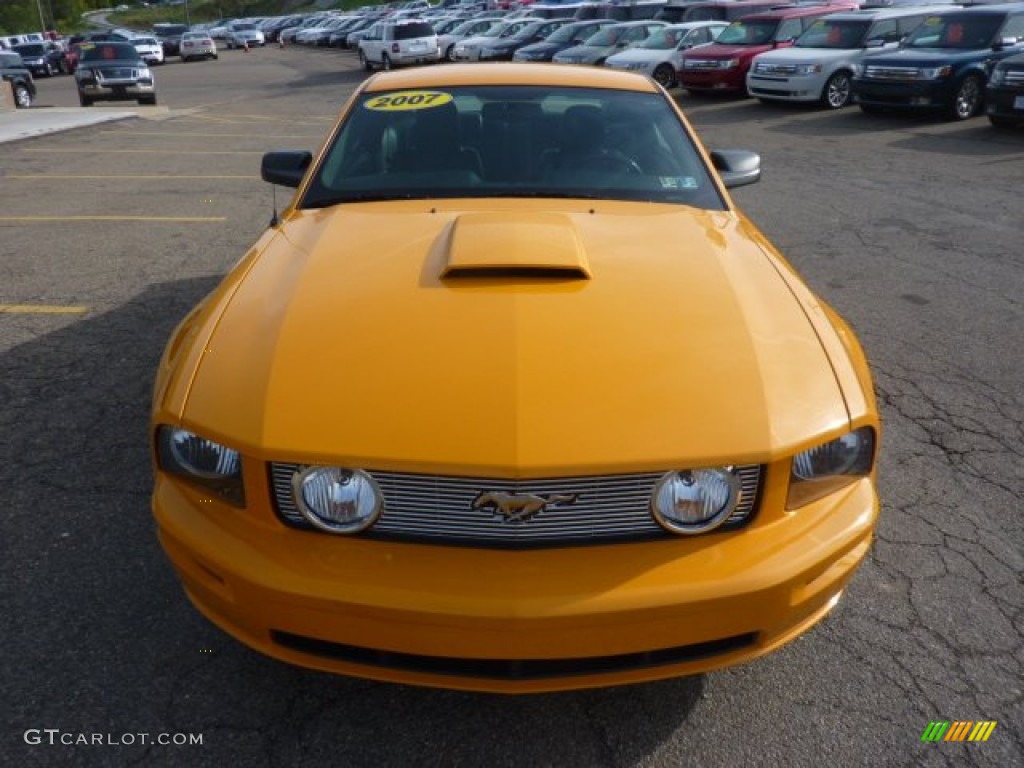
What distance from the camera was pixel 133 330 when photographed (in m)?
5.18

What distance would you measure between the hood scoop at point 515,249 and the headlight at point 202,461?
2.80 ft

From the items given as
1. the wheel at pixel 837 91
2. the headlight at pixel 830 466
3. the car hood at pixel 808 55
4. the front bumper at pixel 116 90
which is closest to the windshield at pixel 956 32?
the car hood at pixel 808 55

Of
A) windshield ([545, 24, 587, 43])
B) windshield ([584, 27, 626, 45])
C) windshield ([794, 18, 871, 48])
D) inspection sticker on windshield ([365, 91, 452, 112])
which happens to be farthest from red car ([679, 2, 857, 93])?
inspection sticker on windshield ([365, 91, 452, 112])

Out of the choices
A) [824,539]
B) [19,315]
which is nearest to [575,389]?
[824,539]

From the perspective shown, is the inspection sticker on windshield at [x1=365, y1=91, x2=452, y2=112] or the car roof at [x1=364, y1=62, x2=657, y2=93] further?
Result: the car roof at [x1=364, y1=62, x2=657, y2=93]

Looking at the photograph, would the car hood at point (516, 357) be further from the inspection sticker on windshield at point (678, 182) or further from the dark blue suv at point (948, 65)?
the dark blue suv at point (948, 65)

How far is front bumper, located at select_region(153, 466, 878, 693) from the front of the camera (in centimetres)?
194

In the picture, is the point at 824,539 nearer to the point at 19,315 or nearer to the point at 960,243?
the point at 19,315

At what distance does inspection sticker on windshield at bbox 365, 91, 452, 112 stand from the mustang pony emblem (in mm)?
2271

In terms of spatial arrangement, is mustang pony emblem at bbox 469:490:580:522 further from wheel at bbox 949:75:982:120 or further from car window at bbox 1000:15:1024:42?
car window at bbox 1000:15:1024:42

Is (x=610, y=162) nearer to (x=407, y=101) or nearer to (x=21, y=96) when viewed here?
(x=407, y=101)

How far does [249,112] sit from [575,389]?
18.0m

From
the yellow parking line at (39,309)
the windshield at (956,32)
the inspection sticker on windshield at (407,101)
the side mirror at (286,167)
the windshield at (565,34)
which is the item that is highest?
the inspection sticker on windshield at (407,101)

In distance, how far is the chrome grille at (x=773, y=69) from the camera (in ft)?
49.5
